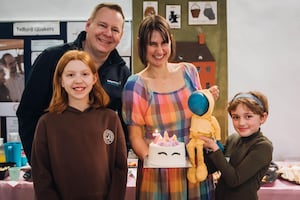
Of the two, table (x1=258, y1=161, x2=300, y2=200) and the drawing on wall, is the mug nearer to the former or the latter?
the drawing on wall

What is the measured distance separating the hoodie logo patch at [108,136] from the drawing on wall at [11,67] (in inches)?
69.7

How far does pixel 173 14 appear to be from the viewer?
2.92m

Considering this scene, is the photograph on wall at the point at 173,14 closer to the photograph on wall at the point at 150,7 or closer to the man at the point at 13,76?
the photograph on wall at the point at 150,7

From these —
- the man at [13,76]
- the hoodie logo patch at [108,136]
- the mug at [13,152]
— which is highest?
the man at [13,76]

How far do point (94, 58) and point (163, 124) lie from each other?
0.49 m

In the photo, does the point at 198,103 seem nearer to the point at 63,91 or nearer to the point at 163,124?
the point at 163,124

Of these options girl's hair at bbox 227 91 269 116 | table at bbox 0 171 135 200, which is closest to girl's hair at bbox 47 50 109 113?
girl's hair at bbox 227 91 269 116

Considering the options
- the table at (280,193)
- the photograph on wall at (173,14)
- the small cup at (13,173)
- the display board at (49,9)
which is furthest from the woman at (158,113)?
the display board at (49,9)

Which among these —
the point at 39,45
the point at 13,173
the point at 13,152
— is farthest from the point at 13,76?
the point at 13,173

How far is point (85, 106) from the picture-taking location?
1557 millimetres

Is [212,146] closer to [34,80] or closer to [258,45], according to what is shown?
[34,80]

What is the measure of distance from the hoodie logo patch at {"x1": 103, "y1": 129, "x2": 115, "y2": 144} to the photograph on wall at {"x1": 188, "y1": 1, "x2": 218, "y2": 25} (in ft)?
5.39

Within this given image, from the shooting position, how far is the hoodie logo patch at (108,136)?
152cm

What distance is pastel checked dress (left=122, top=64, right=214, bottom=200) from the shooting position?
159 cm
